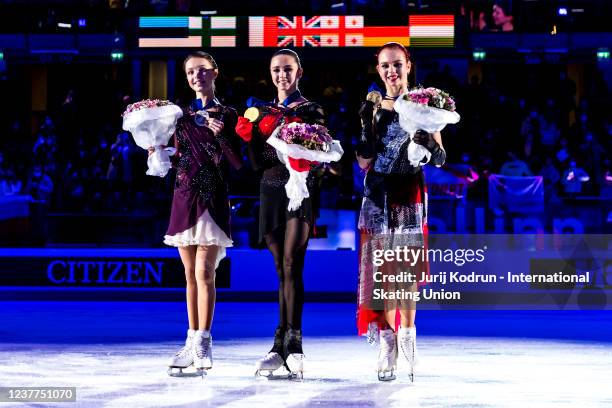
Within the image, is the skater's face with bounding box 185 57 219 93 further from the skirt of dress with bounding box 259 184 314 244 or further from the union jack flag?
the union jack flag

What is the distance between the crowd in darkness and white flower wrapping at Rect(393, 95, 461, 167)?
786 cm

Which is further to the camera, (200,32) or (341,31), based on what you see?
(200,32)

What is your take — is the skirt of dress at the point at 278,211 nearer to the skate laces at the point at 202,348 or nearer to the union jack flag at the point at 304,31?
the skate laces at the point at 202,348

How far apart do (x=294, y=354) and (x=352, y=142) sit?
529 inches

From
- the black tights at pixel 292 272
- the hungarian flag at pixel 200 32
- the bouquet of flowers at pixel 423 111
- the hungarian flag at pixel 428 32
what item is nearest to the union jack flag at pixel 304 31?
the hungarian flag at pixel 200 32

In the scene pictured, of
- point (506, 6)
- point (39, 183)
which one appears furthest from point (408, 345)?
point (506, 6)

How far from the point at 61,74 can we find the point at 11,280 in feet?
50.8

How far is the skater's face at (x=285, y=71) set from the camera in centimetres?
643

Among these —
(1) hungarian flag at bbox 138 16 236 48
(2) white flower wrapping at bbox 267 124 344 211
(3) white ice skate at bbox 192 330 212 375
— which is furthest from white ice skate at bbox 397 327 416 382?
(1) hungarian flag at bbox 138 16 236 48

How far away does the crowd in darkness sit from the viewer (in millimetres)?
16609

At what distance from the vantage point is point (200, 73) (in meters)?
6.47

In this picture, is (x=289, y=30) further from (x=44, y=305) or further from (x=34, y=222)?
(x=44, y=305)

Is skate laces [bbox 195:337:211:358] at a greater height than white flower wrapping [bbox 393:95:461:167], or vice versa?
white flower wrapping [bbox 393:95:461:167]

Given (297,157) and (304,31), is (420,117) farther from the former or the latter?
(304,31)
